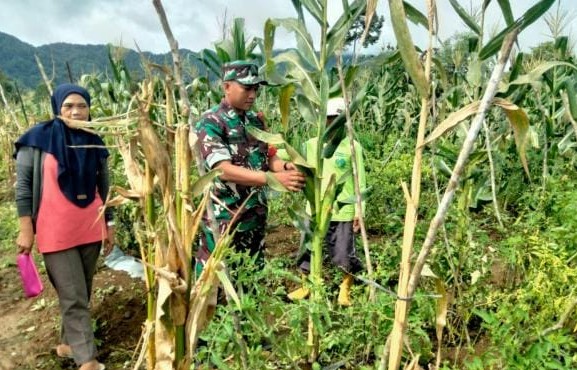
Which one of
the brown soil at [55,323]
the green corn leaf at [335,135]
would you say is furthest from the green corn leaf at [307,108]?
the brown soil at [55,323]

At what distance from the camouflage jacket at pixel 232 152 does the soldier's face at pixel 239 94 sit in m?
0.05

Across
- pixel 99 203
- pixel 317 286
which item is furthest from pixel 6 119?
pixel 317 286

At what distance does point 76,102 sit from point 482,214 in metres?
4.15

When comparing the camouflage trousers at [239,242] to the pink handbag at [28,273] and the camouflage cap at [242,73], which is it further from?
the pink handbag at [28,273]

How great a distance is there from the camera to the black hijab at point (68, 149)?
3006 millimetres

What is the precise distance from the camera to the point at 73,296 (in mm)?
3117

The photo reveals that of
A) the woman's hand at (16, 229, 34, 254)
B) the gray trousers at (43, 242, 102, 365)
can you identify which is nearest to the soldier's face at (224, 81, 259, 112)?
the gray trousers at (43, 242, 102, 365)

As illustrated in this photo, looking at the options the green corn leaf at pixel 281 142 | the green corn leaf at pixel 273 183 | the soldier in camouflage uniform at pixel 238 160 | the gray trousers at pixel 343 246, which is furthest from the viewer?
the gray trousers at pixel 343 246

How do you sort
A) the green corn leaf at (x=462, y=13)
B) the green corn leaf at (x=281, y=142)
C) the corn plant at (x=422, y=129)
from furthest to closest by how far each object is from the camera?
the green corn leaf at (x=281, y=142)
the green corn leaf at (x=462, y=13)
the corn plant at (x=422, y=129)

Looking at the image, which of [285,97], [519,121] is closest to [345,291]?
[285,97]

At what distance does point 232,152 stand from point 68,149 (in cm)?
97

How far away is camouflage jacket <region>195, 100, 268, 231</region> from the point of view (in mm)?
3006

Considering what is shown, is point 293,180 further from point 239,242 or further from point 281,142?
point 239,242

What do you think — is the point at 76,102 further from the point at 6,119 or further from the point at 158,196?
the point at 6,119
